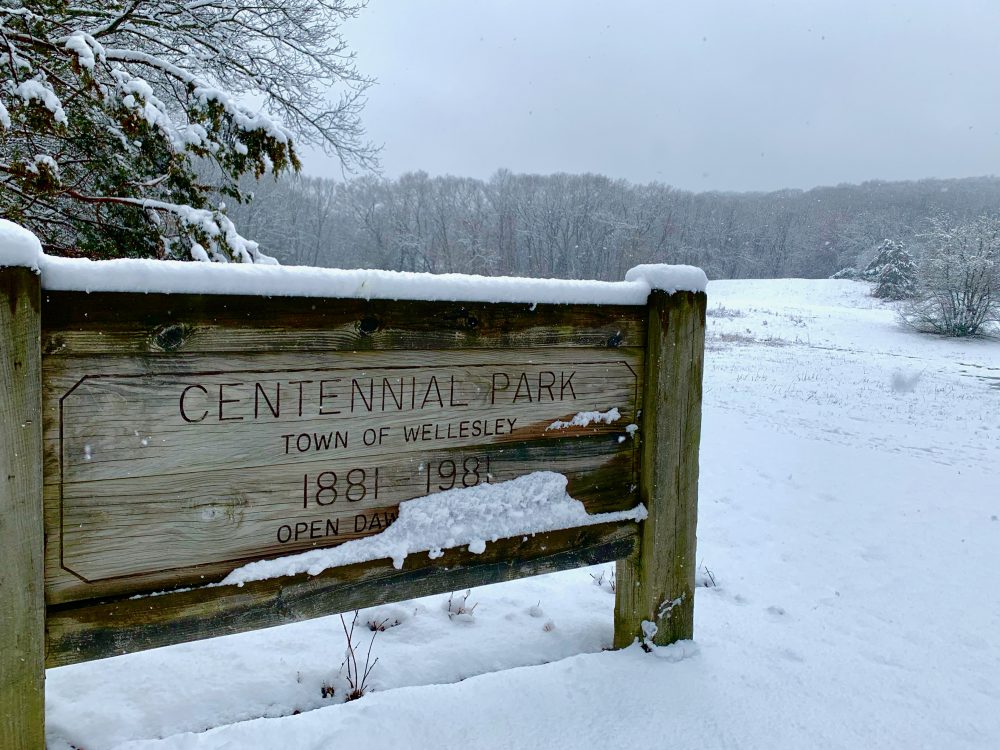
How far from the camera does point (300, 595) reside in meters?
2.03

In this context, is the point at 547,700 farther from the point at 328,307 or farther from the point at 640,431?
the point at 328,307

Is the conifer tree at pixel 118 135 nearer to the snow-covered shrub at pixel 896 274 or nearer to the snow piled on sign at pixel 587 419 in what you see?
the snow piled on sign at pixel 587 419

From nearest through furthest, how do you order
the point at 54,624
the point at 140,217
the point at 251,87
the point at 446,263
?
the point at 54,624
the point at 140,217
the point at 251,87
the point at 446,263

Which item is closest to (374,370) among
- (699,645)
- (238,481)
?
(238,481)

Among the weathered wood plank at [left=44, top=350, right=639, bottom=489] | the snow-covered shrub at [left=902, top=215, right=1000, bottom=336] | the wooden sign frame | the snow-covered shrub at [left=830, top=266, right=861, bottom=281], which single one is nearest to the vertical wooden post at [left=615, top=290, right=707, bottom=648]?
the wooden sign frame

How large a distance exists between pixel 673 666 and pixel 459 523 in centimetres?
103

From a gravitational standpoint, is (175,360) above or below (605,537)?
above

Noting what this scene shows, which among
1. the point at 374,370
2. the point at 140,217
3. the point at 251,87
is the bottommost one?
the point at 374,370

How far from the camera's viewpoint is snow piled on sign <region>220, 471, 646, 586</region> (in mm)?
2021

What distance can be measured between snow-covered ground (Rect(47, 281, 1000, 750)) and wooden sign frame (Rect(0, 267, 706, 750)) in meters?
0.32

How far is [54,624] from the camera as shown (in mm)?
1702

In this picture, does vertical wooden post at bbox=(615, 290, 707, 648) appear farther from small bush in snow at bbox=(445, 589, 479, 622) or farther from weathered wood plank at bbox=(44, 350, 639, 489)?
small bush in snow at bbox=(445, 589, 479, 622)

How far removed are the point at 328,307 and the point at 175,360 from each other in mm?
428

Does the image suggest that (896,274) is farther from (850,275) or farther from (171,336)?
(171,336)
